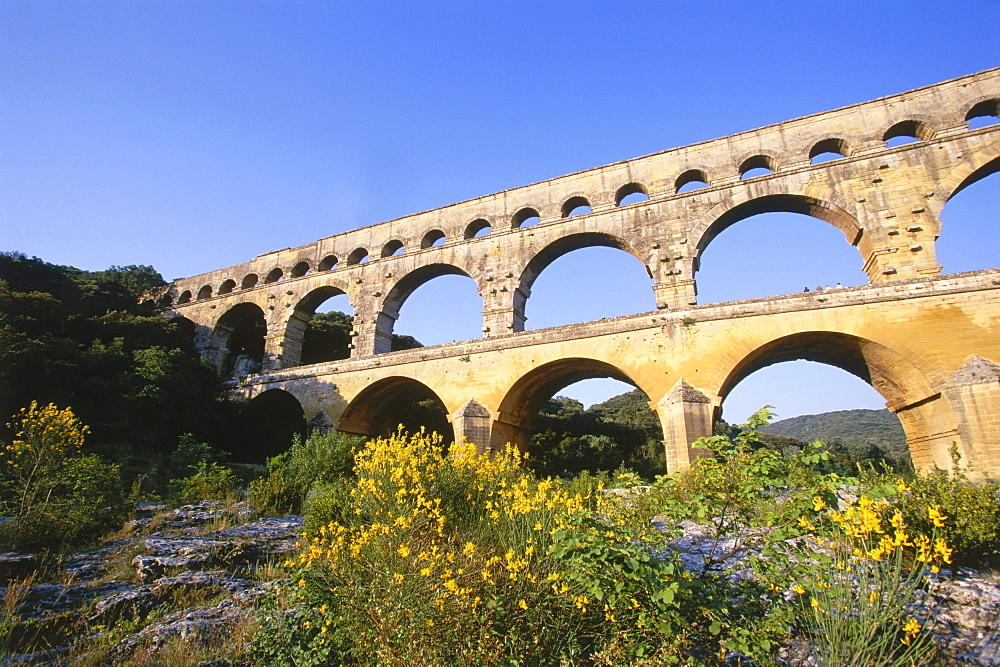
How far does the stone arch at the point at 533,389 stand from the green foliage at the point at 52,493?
349 inches

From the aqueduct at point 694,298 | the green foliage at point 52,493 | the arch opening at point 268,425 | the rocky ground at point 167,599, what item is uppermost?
the aqueduct at point 694,298

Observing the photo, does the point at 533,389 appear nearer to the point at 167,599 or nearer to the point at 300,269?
the point at 167,599

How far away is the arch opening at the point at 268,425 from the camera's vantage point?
18.1 meters

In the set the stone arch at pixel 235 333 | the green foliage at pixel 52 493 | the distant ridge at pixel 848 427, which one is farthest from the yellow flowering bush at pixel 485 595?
the distant ridge at pixel 848 427

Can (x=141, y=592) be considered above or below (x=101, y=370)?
below

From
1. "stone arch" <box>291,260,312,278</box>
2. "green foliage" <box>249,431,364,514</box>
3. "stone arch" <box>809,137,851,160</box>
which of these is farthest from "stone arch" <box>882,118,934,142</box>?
"stone arch" <box>291,260,312,278</box>

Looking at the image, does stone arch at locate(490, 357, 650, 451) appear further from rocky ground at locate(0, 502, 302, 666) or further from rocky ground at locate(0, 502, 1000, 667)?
rocky ground at locate(0, 502, 302, 666)

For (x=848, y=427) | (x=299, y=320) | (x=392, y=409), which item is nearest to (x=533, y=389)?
(x=392, y=409)

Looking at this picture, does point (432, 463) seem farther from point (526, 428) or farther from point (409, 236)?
point (409, 236)

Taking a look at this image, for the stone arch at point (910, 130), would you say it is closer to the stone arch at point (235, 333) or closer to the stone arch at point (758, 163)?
the stone arch at point (758, 163)

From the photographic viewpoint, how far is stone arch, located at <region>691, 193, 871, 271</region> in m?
14.3

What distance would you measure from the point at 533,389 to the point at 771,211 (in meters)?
9.19

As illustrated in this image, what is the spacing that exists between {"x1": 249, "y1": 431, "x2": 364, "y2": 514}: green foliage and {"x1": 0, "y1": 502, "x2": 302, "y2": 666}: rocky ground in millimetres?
1853

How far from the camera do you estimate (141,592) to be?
5438mm
